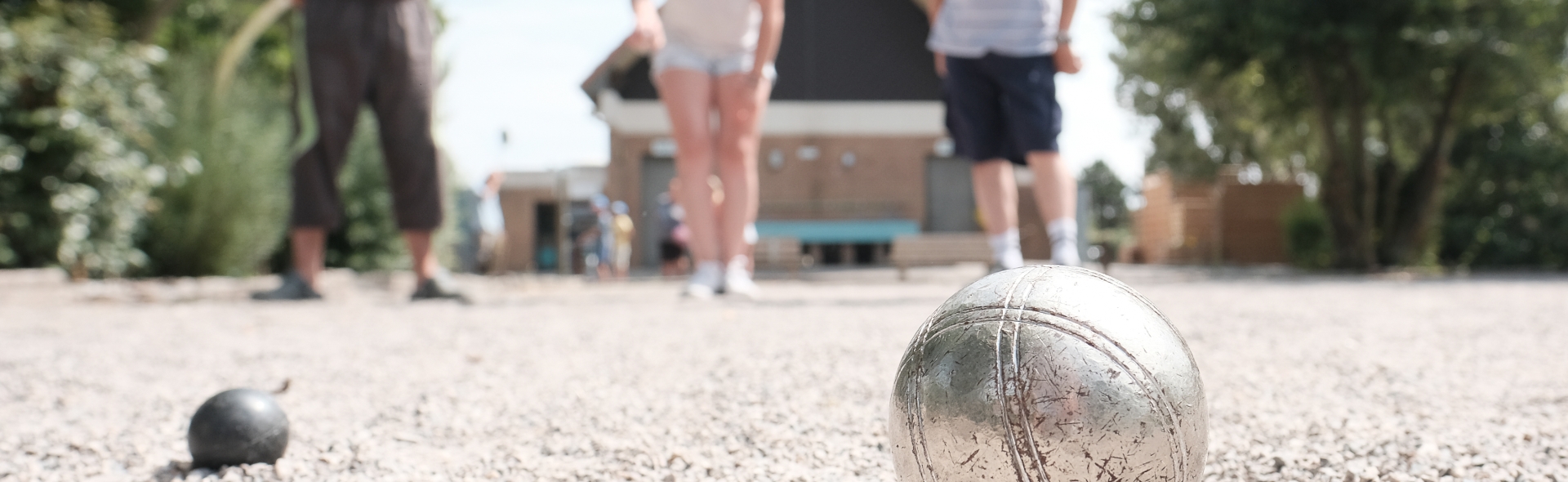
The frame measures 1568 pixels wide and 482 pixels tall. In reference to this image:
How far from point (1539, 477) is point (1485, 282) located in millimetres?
9269

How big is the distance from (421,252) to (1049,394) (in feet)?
17.3

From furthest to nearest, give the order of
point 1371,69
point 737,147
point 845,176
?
1. point 845,176
2. point 1371,69
3. point 737,147

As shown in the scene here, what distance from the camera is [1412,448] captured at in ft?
6.83

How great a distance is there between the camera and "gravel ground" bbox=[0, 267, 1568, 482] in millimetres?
2074

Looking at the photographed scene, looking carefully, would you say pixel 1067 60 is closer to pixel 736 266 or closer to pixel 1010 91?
pixel 1010 91

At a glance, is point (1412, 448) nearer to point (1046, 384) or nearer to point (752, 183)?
point (1046, 384)

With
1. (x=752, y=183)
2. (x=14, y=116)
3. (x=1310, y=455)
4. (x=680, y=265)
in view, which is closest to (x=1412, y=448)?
(x=1310, y=455)

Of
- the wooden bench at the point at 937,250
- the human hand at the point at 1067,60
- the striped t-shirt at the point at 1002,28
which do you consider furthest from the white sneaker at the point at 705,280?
the wooden bench at the point at 937,250

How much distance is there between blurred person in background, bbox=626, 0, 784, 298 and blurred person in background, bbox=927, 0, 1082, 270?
99 centimetres

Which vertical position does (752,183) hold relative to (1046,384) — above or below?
above

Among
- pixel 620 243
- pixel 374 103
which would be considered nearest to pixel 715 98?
pixel 374 103

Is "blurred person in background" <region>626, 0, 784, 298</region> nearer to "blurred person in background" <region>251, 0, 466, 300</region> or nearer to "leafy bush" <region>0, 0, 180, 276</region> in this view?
"blurred person in background" <region>251, 0, 466, 300</region>

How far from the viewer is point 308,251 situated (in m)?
6.00

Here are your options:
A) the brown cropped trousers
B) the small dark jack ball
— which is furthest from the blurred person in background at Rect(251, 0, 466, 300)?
the small dark jack ball
